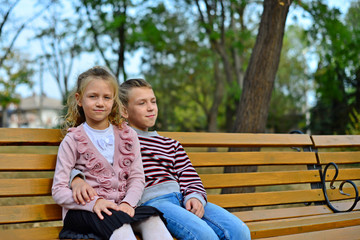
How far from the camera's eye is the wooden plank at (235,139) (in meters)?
3.23

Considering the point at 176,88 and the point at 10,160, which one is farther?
the point at 176,88

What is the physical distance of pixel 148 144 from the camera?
296 centimetres

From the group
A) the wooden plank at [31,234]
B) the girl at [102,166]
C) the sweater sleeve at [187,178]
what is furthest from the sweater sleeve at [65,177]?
the sweater sleeve at [187,178]

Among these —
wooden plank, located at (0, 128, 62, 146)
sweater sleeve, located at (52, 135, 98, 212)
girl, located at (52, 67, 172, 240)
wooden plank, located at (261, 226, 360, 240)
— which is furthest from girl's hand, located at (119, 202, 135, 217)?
wooden plank, located at (261, 226, 360, 240)

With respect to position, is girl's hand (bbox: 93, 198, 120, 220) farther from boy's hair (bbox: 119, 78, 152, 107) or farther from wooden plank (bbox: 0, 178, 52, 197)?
boy's hair (bbox: 119, 78, 152, 107)

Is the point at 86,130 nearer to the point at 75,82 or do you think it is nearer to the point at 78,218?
the point at 75,82

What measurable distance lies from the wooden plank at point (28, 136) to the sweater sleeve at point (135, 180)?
556 millimetres

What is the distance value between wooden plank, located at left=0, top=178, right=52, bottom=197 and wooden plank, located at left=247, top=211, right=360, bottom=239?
1459mm

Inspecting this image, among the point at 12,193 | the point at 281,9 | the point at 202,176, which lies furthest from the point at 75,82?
the point at 281,9

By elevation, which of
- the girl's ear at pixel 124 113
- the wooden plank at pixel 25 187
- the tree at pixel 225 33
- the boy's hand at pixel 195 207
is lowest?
the boy's hand at pixel 195 207

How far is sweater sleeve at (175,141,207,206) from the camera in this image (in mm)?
2819

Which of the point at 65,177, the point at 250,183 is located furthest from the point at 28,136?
the point at 250,183

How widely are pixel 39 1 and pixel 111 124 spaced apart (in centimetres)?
1263

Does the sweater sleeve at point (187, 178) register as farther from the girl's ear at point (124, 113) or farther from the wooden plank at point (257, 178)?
the girl's ear at point (124, 113)
